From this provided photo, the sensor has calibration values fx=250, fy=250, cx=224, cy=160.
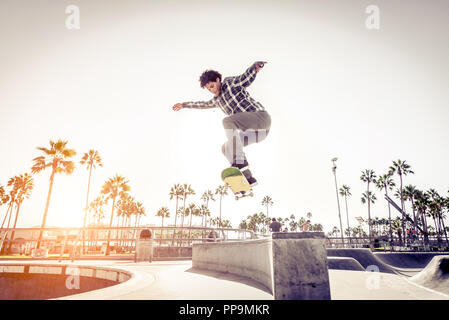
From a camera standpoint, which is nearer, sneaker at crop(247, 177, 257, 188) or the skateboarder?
the skateboarder

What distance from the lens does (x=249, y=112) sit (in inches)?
178

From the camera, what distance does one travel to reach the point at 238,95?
463cm

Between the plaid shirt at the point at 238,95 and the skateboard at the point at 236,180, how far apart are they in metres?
1.15

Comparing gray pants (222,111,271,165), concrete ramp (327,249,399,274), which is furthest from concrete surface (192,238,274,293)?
concrete ramp (327,249,399,274)

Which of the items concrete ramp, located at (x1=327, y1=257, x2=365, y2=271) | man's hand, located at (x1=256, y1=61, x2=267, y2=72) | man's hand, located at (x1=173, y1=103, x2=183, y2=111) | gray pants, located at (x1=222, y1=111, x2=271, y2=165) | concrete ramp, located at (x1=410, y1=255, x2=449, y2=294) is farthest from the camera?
concrete ramp, located at (x1=327, y1=257, x2=365, y2=271)

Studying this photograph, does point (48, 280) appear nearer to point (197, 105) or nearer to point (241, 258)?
point (241, 258)

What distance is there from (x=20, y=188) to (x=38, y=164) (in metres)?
24.0

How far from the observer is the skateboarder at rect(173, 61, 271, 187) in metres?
4.52

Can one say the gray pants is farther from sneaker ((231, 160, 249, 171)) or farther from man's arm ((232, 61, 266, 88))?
man's arm ((232, 61, 266, 88))

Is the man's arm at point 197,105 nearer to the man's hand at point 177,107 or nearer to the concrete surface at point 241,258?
the man's hand at point 177,107

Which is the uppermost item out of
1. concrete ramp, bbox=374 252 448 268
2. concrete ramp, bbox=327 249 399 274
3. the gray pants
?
the gray pants

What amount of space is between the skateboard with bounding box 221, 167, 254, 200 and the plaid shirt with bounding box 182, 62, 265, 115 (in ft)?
3.76

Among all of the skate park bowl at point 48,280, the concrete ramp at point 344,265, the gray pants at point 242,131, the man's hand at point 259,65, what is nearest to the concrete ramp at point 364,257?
the concrete ramp at point 344,265
